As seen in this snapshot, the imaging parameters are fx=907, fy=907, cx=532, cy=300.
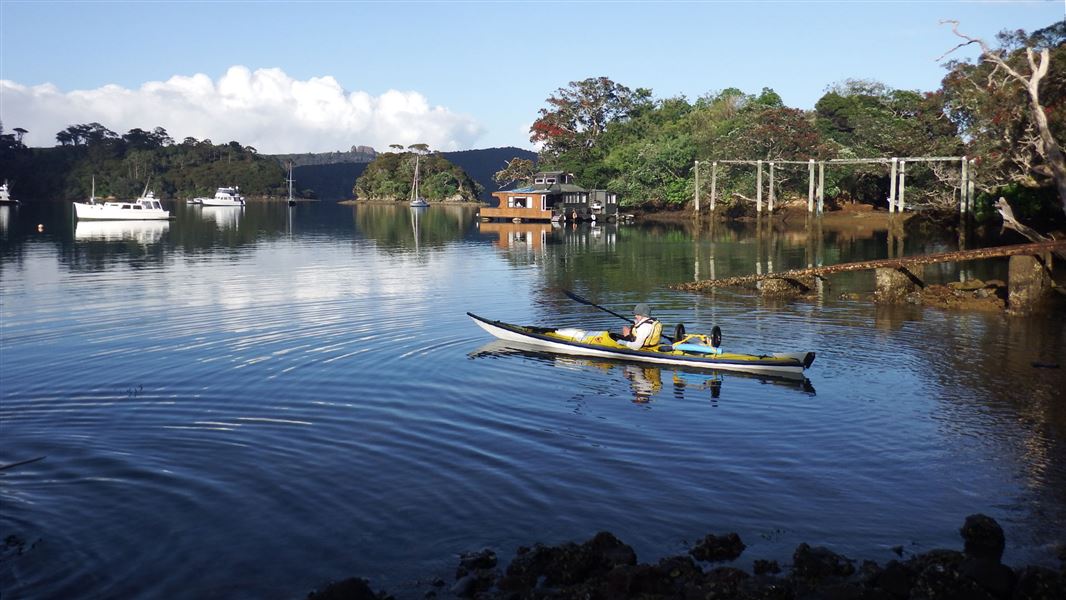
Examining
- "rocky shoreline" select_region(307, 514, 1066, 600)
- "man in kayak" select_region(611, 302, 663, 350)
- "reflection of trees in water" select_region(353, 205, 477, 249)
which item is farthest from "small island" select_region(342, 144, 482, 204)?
"rocky shoreline" select_region(307, 514, 1066, 600)

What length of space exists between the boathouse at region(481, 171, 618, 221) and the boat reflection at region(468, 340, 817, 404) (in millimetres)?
65814

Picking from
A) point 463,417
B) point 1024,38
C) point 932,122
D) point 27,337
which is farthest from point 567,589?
point 932,122

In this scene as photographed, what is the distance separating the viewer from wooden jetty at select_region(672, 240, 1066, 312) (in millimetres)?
25875

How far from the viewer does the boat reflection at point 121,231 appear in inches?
2542

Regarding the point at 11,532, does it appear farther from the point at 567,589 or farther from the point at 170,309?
the point at 170,309

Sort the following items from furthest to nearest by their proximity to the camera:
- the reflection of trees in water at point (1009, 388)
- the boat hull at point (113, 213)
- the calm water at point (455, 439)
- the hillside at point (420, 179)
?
the hillside at point (420, 179)
the boat hull at point (113, 213)
the reflection of trees in water at point (1009, 388)
the calm water at point (455, 439)

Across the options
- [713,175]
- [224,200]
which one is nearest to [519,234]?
[713,175]

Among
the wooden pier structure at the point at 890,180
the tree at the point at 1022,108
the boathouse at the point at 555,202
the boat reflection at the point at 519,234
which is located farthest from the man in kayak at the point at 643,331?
the boathouse at the point at 555,202

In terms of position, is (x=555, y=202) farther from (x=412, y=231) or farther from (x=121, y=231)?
(x=121, y=231)

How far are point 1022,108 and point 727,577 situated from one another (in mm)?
31904

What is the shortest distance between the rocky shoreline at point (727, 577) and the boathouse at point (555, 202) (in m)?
78.3

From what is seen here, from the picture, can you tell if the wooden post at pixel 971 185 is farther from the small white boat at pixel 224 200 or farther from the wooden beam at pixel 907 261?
the small white boat at pixel 224 200

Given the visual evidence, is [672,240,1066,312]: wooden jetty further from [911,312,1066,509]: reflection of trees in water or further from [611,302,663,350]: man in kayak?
[611,302,663,350]: man in kayak

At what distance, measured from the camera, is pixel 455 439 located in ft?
Result: 50.3
